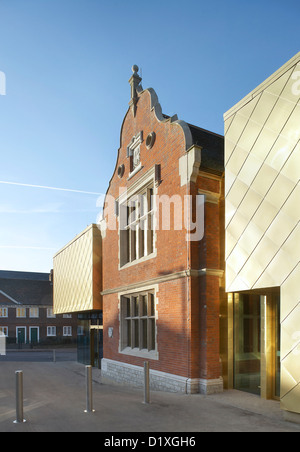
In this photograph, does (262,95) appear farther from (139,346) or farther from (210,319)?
(139,346)

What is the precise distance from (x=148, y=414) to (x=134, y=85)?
12.8 meters

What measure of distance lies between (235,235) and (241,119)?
2.95 m

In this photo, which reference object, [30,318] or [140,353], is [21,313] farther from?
[140,353]

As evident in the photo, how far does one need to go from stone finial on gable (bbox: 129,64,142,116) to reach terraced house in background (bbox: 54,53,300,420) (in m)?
0.04

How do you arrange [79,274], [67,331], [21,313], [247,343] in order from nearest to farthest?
[247,343] < [79,274] < [21,313] < [67,331]

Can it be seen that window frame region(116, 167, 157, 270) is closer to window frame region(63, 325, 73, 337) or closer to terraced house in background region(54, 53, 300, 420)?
terraced house in background region(54, 53, 300, 420)

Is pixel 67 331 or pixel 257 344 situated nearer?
pixel 257 344

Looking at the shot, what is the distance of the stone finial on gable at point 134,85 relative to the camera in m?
16.0

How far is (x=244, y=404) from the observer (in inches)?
365

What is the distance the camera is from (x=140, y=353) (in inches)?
556

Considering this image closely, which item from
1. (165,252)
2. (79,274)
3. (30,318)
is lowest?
(30,318)

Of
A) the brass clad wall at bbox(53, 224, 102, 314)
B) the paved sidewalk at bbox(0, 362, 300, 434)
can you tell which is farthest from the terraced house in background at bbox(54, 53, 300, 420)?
the brass clad wall at bbox(53, 224, 102, 314)

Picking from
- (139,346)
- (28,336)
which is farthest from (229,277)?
(28,336)

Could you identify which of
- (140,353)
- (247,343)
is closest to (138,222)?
(140,353)
